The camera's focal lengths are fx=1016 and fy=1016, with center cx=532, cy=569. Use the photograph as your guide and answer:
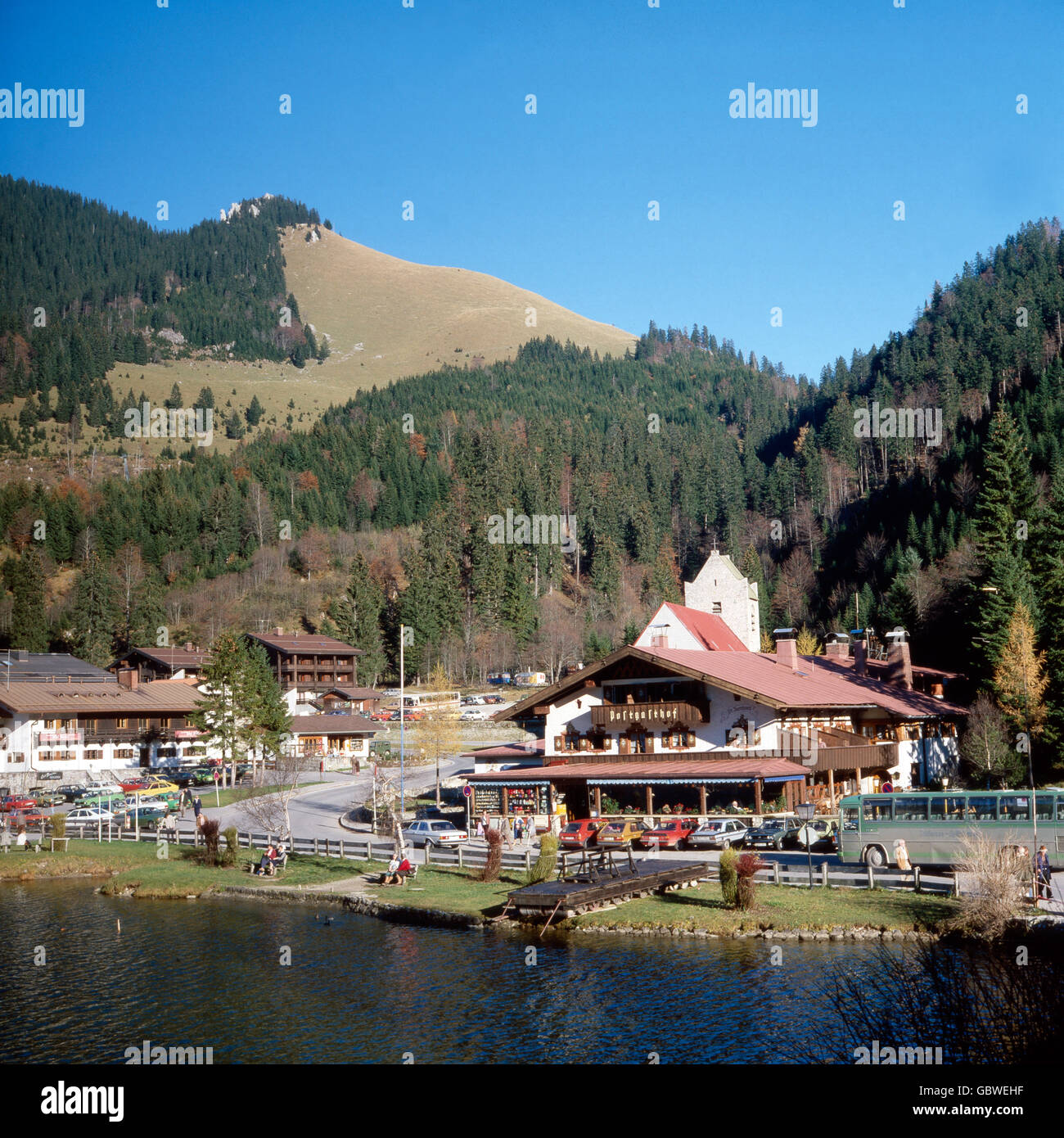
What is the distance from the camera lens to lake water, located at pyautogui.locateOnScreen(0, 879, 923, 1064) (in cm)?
1989

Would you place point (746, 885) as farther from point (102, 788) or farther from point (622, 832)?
point (102, 788)

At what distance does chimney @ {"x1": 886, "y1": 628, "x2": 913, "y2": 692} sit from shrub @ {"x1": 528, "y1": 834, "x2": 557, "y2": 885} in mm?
37131

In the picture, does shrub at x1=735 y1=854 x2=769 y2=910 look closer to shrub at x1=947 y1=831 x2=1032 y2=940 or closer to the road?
shrub at x1=947 y1=831 x2=1032 y2=940

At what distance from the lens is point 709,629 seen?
211 ft

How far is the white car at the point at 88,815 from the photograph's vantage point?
5725 cm

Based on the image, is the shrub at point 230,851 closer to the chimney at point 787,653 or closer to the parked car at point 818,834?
the parked car at point 818,834

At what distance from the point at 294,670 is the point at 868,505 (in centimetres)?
8466

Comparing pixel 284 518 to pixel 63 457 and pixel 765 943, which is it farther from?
pixel 765 943

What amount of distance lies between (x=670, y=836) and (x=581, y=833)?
15.5 ft

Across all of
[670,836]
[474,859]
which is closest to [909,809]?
[670,836]

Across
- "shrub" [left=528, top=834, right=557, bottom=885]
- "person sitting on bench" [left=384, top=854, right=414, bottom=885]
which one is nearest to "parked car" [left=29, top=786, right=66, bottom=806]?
"person sitting on bench" [left=384, top=854, right=414, bottom=885]

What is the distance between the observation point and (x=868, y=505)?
14675cm

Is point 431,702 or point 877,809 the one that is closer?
point 877,809
